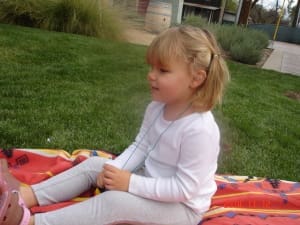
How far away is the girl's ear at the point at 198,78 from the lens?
5.97 feet

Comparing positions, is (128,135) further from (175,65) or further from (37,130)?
(175,65)

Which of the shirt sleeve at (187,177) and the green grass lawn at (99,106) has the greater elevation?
the shirt sleeve at (187,177)

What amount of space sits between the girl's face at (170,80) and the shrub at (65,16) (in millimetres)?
7053

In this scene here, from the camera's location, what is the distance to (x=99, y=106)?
13.8 feet

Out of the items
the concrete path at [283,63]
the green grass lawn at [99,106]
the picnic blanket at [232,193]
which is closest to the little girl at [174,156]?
the picnic blanket at [232,193]

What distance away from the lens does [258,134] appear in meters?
4.17

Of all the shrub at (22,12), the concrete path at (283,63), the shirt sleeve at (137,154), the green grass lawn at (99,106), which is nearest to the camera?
the shirt sleeve at (137,154)

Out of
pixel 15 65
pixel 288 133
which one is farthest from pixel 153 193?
pixel 15 65

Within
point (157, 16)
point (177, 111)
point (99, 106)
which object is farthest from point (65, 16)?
point (177, 111)

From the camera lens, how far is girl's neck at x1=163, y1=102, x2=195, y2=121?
192 cm

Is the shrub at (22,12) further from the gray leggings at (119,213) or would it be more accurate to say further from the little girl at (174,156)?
the gray leggings at (119,213)

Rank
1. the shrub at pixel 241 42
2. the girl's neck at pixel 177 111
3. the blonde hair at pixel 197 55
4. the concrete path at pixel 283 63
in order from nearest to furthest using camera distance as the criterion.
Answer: the blonde hair at pixel 197 55 → the girl's neck at pixel 177 111 → the shrub at pixel 241 42 → the concrete path at pixel 283 63

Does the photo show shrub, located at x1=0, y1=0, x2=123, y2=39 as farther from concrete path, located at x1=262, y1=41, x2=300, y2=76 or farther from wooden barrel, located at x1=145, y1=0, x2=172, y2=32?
wooden barrel, located at x1=145, y1=0, x2=172, y2=32

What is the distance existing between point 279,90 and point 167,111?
5381mm
